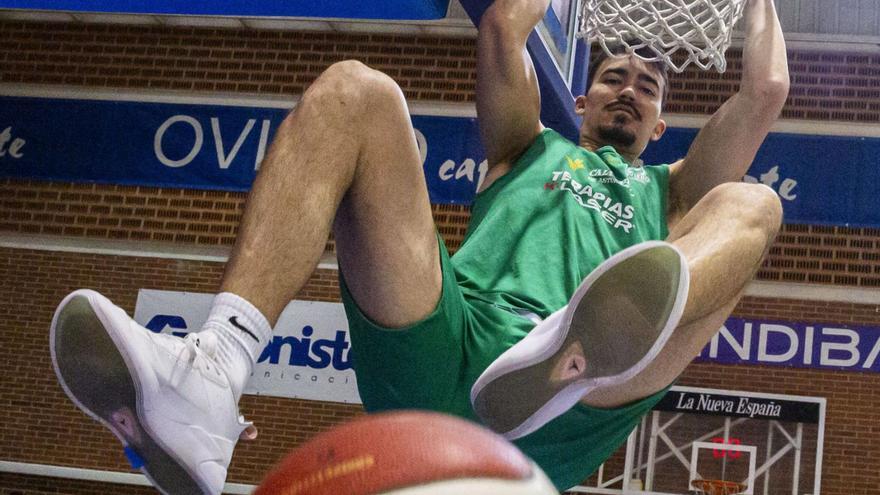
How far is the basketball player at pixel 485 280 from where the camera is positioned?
185cm

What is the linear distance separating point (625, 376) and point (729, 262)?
342 millimetres

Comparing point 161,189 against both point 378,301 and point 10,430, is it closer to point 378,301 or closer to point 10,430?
point 10,430

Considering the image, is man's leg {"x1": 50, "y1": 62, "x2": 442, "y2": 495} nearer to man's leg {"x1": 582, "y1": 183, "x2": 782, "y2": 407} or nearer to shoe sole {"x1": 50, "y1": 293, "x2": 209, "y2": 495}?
shoe sole {"x1": 50, "y1": 293, "x2": 209, "y2": 495}

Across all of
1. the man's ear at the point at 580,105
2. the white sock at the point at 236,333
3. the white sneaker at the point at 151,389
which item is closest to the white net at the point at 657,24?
the man's ear at the point at 580,105

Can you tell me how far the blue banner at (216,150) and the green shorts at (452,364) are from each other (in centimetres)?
605

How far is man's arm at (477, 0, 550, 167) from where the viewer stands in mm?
2801

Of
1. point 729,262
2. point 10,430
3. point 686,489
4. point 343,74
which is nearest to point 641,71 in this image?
point 729,262

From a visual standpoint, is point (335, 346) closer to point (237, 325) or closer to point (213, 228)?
point (213, 228)

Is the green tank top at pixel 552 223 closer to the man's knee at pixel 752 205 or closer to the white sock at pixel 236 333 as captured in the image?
the man's knee at pixel 752 205

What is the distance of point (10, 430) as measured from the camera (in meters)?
9.03

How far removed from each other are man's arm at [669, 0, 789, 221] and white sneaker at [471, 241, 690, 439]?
40.7 inches

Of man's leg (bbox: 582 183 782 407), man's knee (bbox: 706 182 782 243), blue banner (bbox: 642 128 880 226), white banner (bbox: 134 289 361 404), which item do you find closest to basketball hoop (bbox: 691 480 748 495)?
blue banner (bbox: 642 128 880 226)

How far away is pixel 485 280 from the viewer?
103 inches

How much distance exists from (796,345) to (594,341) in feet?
21.8
